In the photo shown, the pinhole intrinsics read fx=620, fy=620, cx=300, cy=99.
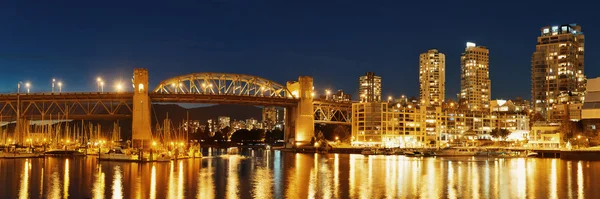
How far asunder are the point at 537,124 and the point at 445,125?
19584 mm

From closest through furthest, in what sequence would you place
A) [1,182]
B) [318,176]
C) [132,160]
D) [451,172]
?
[1,182] < [318,176] < [451,172] < [132,160]

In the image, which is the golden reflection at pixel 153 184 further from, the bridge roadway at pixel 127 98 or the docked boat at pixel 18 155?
the bridge roadway at pixel 127 98

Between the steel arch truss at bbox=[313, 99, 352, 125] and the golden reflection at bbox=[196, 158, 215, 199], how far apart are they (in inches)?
2876

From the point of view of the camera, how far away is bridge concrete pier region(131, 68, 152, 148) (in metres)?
104

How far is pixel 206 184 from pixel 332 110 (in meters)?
92.7

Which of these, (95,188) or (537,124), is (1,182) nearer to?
(95,188)

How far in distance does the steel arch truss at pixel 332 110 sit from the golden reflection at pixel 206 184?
240 feet

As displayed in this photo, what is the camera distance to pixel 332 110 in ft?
447

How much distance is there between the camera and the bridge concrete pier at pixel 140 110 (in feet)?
340

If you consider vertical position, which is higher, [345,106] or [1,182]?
[345,106]

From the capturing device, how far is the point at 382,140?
127938 millimetres

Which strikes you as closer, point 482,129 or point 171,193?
point 171,193

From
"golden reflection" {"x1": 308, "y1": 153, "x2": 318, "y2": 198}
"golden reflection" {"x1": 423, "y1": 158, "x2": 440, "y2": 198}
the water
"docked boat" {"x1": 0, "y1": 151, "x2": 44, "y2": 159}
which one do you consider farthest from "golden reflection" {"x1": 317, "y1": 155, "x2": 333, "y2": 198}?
"docked boat" {"x1": 0, "y1": 151, "x2": 44, "y2": 159}

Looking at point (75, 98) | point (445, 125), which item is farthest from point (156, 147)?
point (445, 125)
